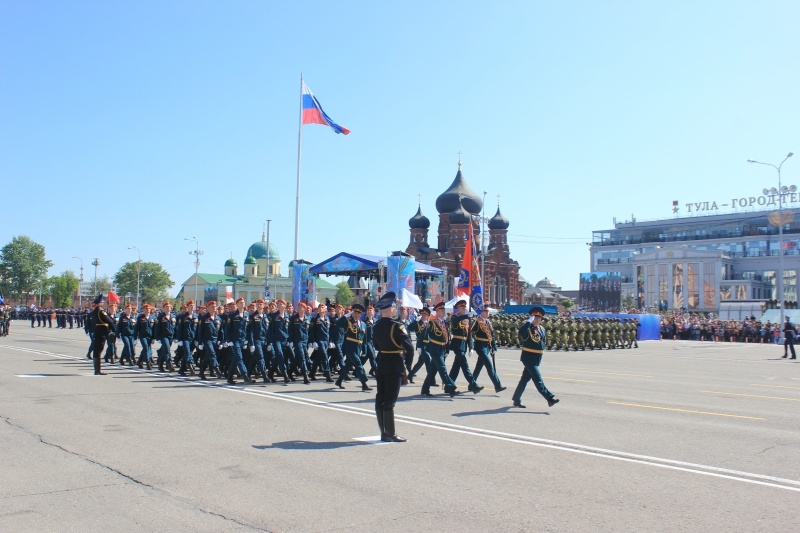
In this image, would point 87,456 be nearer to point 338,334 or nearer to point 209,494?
point 209,494

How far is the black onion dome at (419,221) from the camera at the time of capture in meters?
101

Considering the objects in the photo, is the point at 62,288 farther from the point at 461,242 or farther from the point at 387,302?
the point at 387,302

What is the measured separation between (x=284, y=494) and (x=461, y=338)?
→ 8613 millimetres

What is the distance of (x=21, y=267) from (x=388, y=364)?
139m

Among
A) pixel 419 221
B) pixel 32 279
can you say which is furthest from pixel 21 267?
pixel 419 221

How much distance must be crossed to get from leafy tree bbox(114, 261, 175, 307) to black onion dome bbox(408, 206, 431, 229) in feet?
199

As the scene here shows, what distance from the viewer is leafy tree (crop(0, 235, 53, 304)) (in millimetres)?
129750

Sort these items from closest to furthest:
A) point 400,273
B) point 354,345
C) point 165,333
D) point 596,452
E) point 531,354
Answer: point 596,452, point 531,354, point 354,345, point 165,333, point 400,273

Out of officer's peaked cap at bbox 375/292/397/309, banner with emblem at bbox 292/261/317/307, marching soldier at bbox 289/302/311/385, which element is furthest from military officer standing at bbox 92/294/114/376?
banner with emblem at bbox 292/261/317/307

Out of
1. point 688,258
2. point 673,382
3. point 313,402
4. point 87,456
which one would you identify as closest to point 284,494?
point 87,456

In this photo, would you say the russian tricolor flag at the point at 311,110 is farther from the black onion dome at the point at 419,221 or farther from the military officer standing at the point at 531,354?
the black onion dome at the point at 419,221

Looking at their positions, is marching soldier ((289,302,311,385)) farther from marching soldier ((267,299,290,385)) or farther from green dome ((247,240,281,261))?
green dome ((247,240,281,261))

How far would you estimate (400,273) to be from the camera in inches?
1647

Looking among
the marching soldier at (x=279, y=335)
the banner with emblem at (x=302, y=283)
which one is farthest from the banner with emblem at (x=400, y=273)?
the marching soldier at (x=279, y=335)
